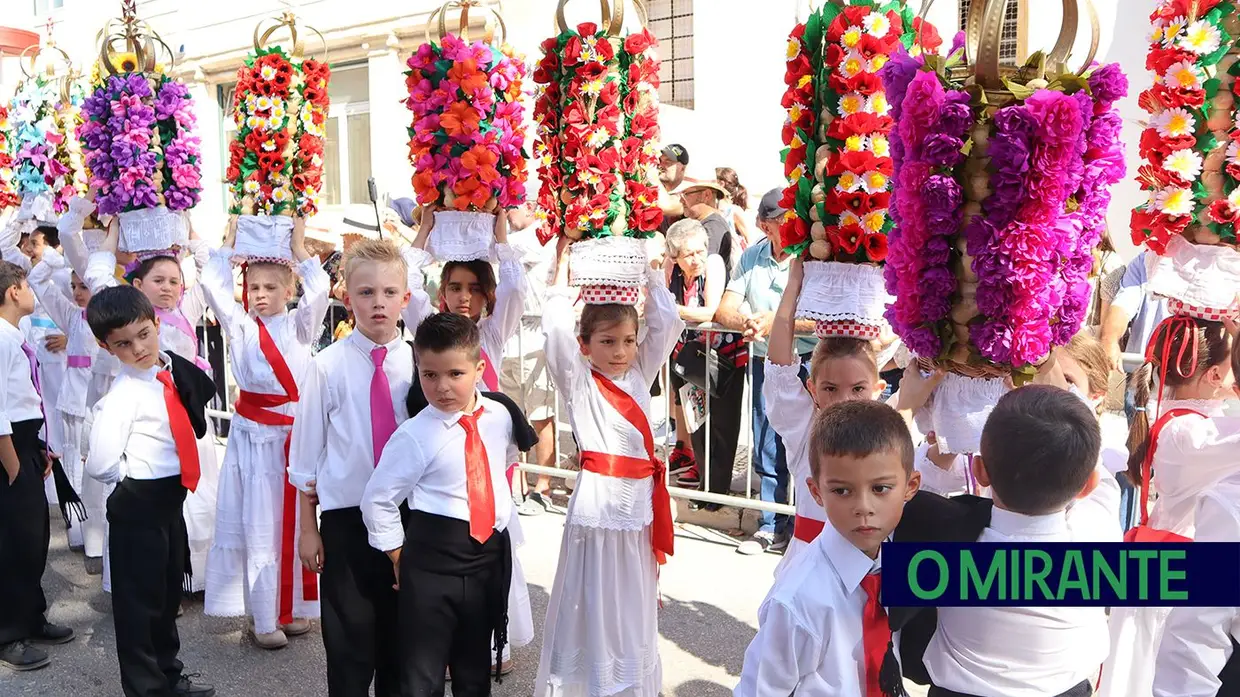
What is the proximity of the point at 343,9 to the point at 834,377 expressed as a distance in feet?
45.0

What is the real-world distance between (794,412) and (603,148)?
3.97ft

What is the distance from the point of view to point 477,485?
10.7 ft

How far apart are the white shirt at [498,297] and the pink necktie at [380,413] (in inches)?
28.5

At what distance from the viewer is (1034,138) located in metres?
2.34

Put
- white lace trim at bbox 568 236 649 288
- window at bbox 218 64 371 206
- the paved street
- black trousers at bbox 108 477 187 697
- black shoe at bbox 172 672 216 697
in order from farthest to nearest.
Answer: window at bbox 218 64 371 206
the paved street
black shoe at bbox 172 672 216 697
black trousers at bbox 108 477 187 697
white lace trim at bbox 568 236 649 288

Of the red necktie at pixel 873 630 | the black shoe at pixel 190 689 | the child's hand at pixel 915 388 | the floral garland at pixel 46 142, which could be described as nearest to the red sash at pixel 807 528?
the child's hand at pixel 915 388

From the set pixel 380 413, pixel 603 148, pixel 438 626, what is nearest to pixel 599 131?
pixel 603 148

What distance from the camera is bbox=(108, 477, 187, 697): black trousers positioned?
377 cm

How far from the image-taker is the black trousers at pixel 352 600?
11.3ft

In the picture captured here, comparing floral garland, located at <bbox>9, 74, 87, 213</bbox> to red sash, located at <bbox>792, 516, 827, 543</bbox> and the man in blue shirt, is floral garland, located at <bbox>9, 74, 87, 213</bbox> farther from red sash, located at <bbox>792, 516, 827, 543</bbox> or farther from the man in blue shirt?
red sash, located at <bbox>792, 516, 827, 543</bbox>

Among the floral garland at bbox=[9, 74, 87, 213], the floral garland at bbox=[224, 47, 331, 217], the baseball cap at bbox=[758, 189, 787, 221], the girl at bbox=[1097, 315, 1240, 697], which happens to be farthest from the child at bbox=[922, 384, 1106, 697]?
the floral garland at bbox=[9, 74, 87, 213]

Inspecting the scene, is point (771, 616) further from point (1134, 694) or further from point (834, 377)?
point (1134, 694)

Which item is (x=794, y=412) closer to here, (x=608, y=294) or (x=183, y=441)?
(x=608, y=294)

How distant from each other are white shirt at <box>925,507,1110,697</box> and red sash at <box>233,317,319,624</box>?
10.8 ft
